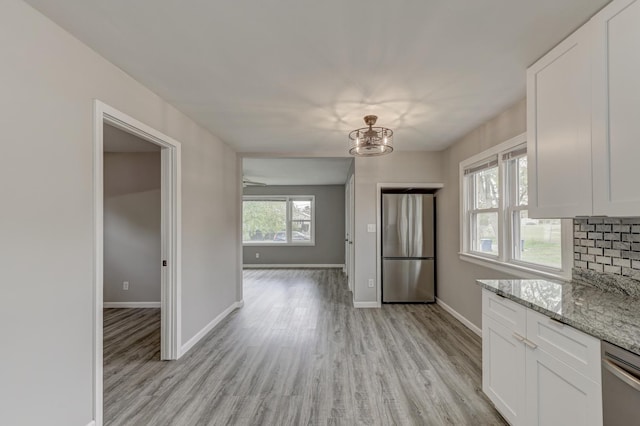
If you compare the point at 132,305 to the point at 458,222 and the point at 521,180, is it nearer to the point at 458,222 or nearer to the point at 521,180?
the point at 458,222

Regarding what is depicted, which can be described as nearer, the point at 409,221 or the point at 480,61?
the point at 480,61

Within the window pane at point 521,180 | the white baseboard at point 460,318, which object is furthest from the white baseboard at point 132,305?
the window pane at point 521,180

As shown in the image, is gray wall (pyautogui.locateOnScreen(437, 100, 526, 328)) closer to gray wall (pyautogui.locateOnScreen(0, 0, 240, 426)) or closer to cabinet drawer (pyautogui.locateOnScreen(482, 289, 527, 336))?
cabinet drawer (pyautogui.locateOnScreen(482, 289, 527, 336))

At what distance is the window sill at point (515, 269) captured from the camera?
226 centimetres

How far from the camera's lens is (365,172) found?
469 centimetres

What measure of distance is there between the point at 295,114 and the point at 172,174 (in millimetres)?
1349

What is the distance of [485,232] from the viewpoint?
3.56 meters

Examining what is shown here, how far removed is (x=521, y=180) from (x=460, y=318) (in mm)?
1983

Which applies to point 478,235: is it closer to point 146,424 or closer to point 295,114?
point 295,114

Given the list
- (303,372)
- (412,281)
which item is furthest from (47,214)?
(412,281)

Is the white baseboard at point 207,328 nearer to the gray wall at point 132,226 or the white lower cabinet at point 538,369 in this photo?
the gray wall at point 132,226

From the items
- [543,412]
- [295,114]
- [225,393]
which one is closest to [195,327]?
[225,393]

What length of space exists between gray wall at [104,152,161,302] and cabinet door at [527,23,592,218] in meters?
4.83

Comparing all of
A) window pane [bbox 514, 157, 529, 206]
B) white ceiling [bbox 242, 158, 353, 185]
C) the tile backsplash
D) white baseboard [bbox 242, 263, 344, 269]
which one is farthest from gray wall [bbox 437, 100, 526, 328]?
white baseboard [bbox 242, 263, 344, 269]
